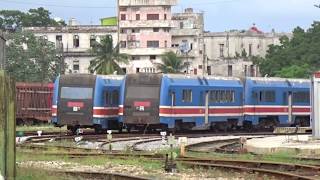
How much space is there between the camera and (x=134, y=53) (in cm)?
10169

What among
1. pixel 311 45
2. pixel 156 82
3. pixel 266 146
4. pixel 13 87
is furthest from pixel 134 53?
pixel 13 87

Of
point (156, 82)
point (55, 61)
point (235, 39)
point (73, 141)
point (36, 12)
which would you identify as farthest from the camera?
point (36, 12)

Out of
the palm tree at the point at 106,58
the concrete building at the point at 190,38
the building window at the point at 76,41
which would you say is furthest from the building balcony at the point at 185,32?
the palm tree at the point at 106,58

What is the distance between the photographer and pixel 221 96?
36438 mm

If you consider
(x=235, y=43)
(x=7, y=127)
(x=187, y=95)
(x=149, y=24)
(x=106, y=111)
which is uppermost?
(x=149, y=24)

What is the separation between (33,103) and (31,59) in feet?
124

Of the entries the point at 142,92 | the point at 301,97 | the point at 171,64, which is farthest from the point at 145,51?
the point at 142,92

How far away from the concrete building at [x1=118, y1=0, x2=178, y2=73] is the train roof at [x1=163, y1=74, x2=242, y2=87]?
6334 centimetres

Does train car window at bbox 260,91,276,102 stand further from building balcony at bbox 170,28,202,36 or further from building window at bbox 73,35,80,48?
building window at bbox 73,35,80,48

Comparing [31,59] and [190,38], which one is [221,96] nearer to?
[31,59]

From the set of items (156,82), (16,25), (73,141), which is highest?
(16,25)

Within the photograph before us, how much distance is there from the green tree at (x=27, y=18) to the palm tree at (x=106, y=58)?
32.8 metres

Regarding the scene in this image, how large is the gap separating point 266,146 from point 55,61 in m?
67.2

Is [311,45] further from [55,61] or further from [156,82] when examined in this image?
[156,82]
